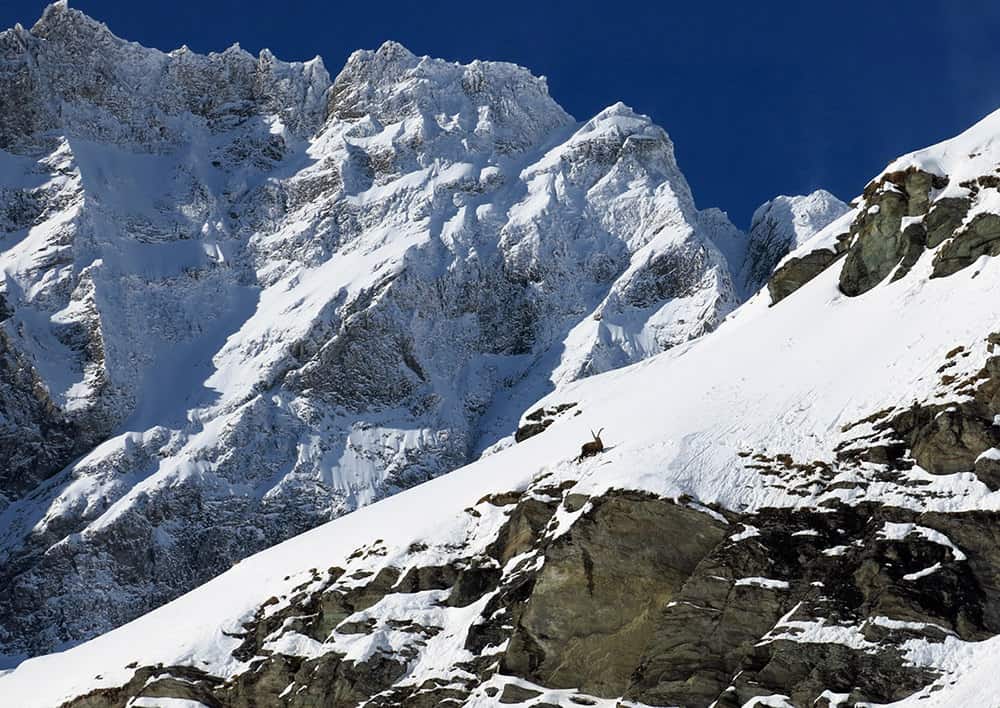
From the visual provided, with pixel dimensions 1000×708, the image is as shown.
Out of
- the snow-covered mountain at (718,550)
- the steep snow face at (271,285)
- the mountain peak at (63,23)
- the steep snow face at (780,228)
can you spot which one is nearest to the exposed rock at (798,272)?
the snow-covered mountain at (718,550)

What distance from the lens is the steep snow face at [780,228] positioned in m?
167

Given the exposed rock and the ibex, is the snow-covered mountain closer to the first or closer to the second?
the ibex

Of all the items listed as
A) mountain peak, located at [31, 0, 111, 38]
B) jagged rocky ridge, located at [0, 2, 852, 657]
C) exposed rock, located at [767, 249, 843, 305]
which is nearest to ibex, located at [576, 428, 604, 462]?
exposed rock, located at [767, 249, 843, 305]

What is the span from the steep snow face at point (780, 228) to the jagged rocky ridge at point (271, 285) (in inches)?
131

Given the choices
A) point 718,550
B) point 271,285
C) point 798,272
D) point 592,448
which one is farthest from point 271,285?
point 718,550

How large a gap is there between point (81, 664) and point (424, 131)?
3718 inches

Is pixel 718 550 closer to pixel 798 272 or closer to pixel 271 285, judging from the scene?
pixel 798 272

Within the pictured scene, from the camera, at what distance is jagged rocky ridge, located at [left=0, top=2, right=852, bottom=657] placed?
423 feet

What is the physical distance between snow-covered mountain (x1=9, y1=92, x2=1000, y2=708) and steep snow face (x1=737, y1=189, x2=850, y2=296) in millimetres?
85697

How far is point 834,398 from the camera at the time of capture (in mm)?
66312

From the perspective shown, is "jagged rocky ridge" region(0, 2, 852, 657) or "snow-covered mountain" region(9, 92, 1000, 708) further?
"jagged rocky ridge" region(0, 2, 852, 657)

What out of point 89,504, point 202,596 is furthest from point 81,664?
point 89,504

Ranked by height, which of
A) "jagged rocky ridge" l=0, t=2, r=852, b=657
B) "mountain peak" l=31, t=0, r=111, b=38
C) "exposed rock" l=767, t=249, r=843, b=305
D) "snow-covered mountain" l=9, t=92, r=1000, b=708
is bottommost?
"snow-covered mountain" l=9, t=92, r=1000, b=708

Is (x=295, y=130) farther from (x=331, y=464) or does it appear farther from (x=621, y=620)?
(x=621, y=620)
